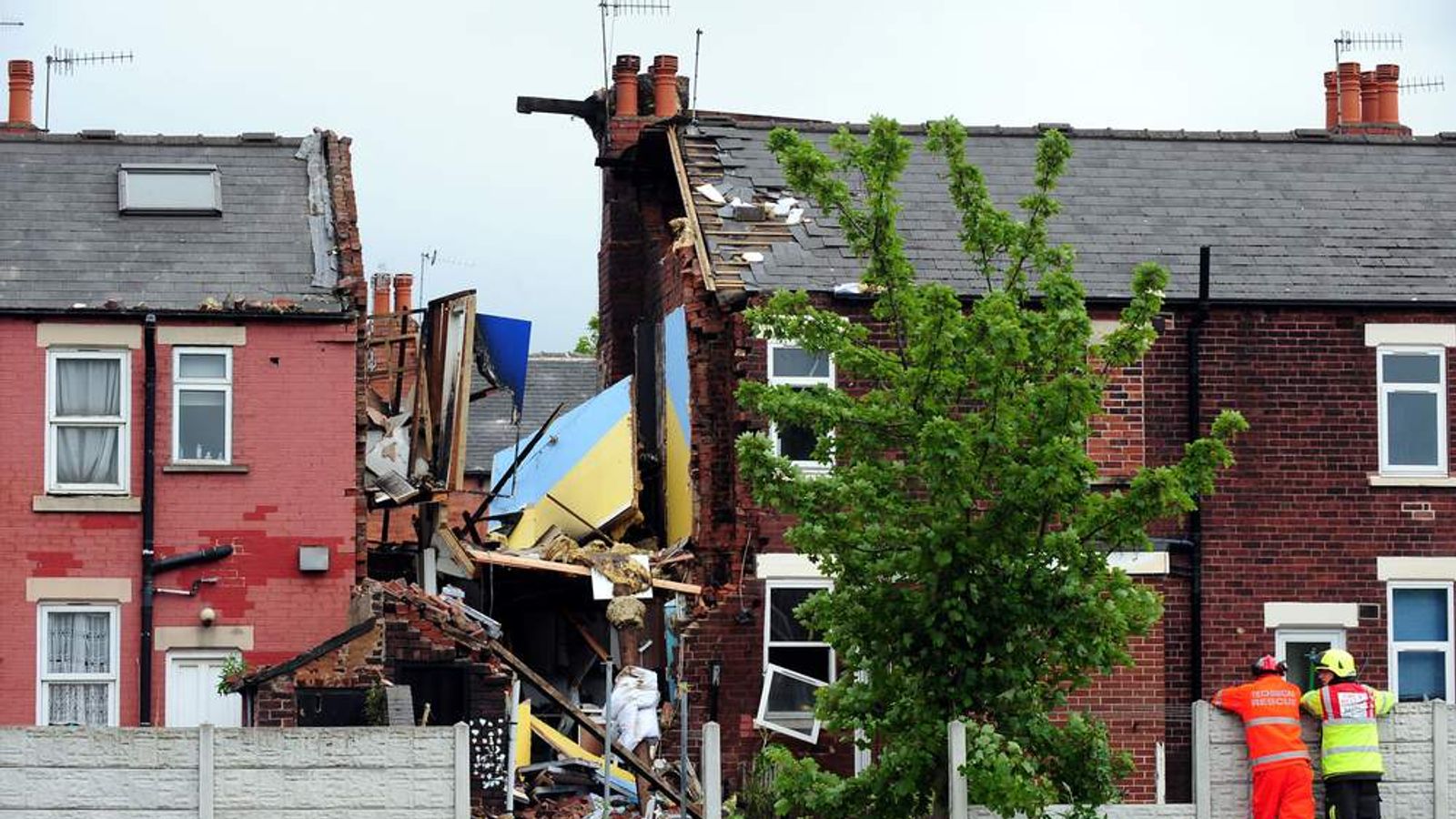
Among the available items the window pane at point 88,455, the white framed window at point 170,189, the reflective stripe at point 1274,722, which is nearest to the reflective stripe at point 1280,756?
the reflective stripe at point 1274,722

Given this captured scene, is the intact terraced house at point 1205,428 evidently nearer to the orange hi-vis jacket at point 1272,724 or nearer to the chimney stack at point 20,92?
the orange hi-vis jacket at point 1272,724

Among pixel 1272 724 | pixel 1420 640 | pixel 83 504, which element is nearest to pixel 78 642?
pixel 83 504

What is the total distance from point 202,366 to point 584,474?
17.8 feet

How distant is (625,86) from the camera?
31.9 m

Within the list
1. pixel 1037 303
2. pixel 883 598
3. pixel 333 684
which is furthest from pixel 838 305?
pixel 883 598

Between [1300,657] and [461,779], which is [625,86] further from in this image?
[461,779]

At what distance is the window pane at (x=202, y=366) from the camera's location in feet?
86.8

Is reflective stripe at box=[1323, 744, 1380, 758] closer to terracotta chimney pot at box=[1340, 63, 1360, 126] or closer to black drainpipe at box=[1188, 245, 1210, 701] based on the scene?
black drainpipe at box=[1188, 245, 1210, 701]

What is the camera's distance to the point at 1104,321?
27406mm

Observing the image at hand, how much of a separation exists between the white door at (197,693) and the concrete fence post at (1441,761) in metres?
11.8

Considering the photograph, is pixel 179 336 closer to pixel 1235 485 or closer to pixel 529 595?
pixel 529 595

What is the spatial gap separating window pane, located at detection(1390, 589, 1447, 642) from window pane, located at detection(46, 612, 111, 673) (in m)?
13.4

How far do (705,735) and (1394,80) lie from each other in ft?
58.6

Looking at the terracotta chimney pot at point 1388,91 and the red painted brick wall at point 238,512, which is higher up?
the terracotta chimney pot at point 1388,91
